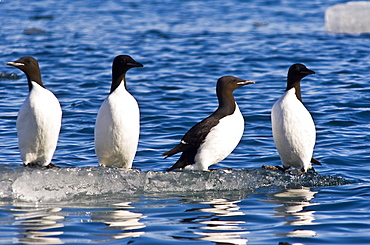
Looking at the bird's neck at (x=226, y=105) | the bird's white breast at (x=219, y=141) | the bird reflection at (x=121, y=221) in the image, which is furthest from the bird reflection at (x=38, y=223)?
the bird's neck at (x=226, y=105)

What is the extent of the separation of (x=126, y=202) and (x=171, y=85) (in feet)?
22.3

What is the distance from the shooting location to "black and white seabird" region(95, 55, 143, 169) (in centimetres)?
696

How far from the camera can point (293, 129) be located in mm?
7273

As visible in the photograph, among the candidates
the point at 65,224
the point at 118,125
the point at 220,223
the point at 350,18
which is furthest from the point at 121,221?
the point at 350,18

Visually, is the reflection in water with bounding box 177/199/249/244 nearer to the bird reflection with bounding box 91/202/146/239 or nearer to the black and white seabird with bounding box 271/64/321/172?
the bird reflection with bounding box 91/202/146/239

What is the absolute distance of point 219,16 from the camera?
24.8 meters

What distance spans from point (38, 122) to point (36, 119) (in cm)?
3

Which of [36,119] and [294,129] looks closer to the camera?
[36,119]

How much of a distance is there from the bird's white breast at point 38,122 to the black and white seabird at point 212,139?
1161mm

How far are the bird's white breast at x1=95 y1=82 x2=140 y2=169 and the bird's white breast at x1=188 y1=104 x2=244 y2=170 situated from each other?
0.69 m

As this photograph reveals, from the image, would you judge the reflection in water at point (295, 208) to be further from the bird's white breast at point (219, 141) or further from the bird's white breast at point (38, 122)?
the bird's white breast at point (38, 122)

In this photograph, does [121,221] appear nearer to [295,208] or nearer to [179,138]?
[295,208]

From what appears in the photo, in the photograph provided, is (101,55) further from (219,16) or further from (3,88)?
(219,16)

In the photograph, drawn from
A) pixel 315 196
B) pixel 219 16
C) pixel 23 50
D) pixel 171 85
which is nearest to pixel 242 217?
pixel 315 196
